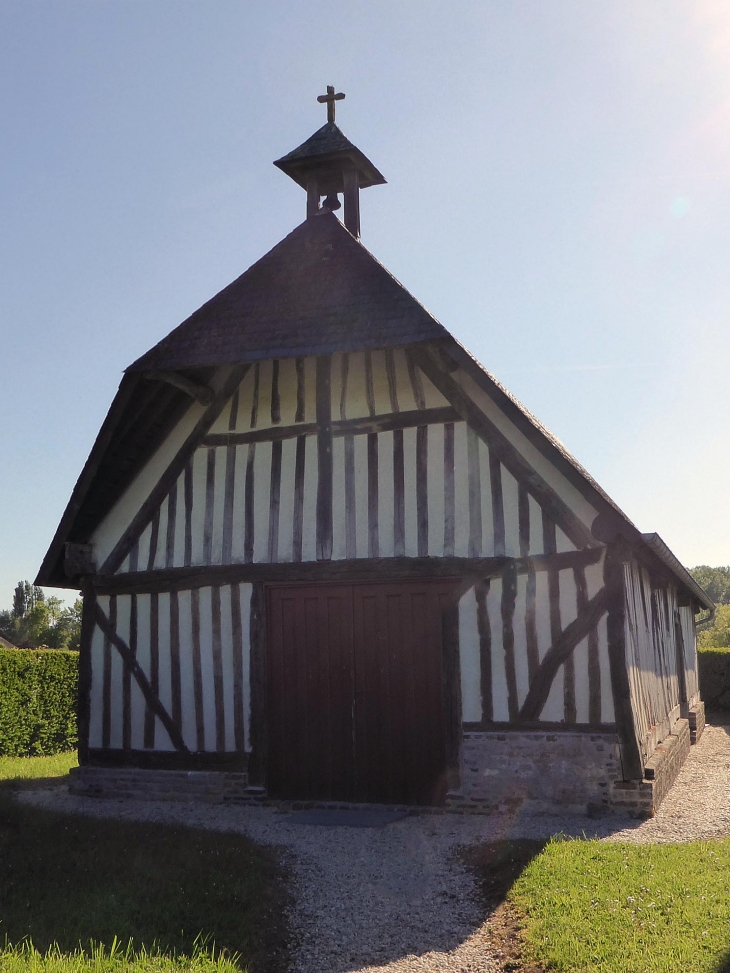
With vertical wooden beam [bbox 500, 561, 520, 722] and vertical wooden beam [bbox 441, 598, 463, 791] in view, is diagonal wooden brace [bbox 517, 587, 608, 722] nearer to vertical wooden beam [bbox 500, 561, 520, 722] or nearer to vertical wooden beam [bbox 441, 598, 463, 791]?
vertical wooden beam [bbox 500, 561, 520, 722]

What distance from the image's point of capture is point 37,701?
12789 mm

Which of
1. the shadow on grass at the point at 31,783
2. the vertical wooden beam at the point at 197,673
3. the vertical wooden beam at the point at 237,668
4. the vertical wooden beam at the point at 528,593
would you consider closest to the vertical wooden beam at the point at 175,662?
the vertical wooden beam at the point at 197,673

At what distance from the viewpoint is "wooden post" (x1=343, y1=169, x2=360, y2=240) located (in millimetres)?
10664

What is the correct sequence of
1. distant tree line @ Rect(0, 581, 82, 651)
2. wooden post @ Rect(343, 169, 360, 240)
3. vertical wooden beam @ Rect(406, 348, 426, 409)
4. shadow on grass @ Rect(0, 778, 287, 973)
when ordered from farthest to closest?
distant tree line @ Rect(0, 581, 82, 651), wooden post @ Rect(343, 169, 360, 240), vertical wooden beam @ Rect(406, 348, 426, 409), shadow on grass @ Rect(0, 778, 287, 973)

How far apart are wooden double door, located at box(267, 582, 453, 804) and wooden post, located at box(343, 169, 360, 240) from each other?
4766mm

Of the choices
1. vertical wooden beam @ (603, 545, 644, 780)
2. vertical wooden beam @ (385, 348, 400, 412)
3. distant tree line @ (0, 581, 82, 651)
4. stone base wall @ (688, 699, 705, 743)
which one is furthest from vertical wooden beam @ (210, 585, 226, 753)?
distant tree line @ (0, 581, 82, 651)

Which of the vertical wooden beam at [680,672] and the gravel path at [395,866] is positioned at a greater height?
the vertical wooden beam at [680,672]

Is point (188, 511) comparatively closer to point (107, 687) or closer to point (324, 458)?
point (324, 458)

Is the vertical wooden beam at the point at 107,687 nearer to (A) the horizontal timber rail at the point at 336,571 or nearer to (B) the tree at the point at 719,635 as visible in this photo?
(A) the horizontal timber rail at the point at 336,571

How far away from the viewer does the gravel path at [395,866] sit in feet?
15.2

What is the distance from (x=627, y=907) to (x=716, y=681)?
51.6 ft

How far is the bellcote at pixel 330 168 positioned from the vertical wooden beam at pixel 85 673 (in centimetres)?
534

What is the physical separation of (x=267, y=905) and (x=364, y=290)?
588 centimetres

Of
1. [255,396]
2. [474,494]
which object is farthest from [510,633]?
[255,396]
